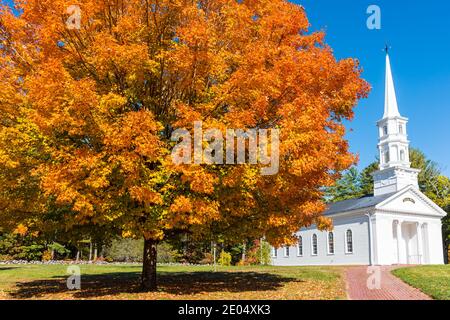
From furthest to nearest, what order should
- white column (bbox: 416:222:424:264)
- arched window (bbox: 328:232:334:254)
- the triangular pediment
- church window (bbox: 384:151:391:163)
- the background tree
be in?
the background tree, church window (bbox: 384:151:391:163), arched window (bbox: 328:232:334:254), white column (bbox: 416:222:424:264), the triangular pediment

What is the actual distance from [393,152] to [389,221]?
698 cm

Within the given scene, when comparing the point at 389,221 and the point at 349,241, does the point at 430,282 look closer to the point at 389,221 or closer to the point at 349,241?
the point at 389,221

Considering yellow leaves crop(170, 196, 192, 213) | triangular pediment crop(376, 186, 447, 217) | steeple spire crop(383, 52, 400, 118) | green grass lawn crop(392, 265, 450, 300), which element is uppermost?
steeple spire crop(383, 52, 400, 118)

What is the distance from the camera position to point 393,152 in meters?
41.7

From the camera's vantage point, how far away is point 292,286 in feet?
59.7

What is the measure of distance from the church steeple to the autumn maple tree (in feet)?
90.0

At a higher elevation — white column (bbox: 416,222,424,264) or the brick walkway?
white column (bbox: 416,222,424,264)

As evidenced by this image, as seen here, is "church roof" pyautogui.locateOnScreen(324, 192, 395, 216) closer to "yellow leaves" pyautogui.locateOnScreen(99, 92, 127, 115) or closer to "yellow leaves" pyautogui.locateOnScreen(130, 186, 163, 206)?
"yellow leaves" pyautogui.locateOnScreen(130, 186, 163, 206)

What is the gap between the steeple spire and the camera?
4219 cm

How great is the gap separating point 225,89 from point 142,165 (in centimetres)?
320

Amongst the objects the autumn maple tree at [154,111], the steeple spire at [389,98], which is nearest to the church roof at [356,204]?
the steeple spire at [389,98]

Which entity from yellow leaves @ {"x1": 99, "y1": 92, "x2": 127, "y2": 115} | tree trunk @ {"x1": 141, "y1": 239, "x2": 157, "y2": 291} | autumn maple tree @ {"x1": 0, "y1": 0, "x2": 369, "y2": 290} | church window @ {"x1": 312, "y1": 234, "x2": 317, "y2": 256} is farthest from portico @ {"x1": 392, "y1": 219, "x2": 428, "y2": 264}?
yellow leaves @ {"x1": 99, "y1": 92, "x2": 127, "y2": 115}
